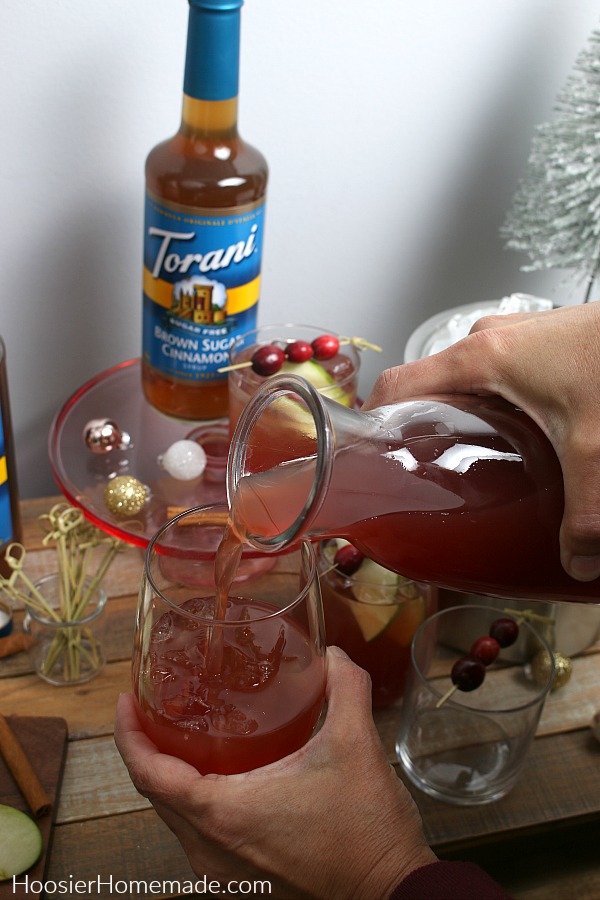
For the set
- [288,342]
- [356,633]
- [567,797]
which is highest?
[288,342]

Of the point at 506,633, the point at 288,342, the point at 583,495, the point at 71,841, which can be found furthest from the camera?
the point at 288,342

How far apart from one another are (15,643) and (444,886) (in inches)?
19.4

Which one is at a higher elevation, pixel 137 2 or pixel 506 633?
pixel 137 2

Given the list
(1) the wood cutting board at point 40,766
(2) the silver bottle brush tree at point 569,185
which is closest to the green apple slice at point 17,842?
(1) the wood cutting board at point 40,766

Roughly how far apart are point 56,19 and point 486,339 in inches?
23.3

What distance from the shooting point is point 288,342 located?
3.60 ft

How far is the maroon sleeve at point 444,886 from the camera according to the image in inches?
25.3

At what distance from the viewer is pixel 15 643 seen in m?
0.94

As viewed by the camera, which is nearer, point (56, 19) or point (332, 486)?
point (332, 486)

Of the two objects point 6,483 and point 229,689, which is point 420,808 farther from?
point 6,483

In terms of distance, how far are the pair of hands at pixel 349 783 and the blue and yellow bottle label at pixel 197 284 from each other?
37 cm

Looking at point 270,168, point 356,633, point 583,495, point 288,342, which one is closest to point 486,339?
point 583,495

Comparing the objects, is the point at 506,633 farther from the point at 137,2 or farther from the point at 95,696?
the point at 137,2

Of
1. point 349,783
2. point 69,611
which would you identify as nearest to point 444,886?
point 349,783
